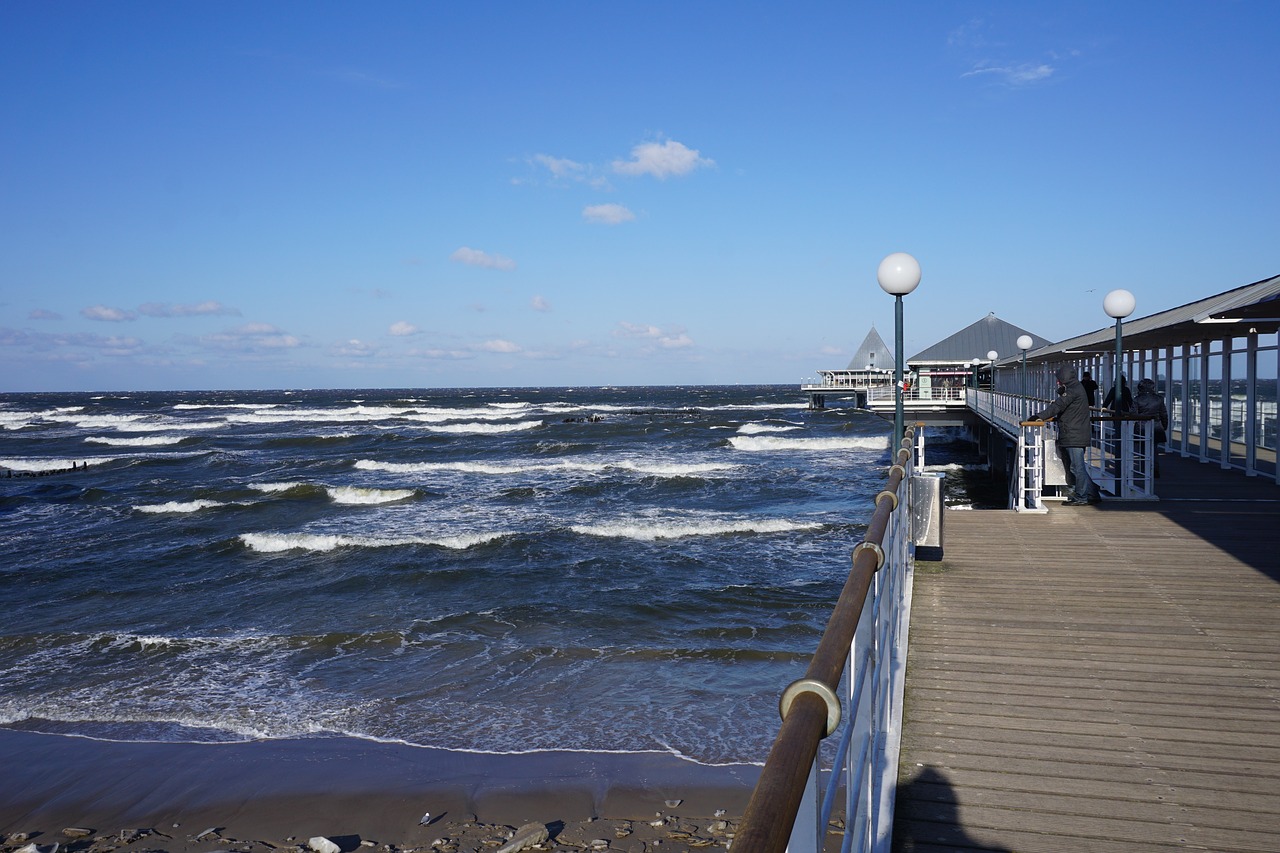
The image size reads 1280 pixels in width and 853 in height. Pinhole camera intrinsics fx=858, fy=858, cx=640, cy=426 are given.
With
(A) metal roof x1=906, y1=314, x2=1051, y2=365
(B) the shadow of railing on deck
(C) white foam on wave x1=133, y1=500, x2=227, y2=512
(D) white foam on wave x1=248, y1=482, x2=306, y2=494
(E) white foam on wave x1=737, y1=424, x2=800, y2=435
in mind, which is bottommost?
(C) white foam on wave x1=133, y1=500, x2=227, y2=512

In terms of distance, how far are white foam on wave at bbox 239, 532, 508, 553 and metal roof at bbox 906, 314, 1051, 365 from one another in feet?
153

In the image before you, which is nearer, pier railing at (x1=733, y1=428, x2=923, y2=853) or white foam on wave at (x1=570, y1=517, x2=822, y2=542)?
pier railing at (x1=733, y1=428, x2=923, y2=853)

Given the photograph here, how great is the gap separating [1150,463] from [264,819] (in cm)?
965

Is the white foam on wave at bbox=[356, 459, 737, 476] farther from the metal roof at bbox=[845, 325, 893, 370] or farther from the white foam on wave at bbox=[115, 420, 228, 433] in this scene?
the metal roof at bbox=[845, 325, 893, 370]

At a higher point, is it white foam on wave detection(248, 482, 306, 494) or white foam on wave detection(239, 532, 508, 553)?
white foam on wave detection(248, 482, 306, 494)

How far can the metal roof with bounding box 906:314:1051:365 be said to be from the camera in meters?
59.2

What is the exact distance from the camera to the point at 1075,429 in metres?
9.41

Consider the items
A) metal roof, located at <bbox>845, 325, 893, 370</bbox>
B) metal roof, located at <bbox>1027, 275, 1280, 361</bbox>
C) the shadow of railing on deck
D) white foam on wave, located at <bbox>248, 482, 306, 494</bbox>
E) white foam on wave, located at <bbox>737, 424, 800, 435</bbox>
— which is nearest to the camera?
the shadow of railing on deck

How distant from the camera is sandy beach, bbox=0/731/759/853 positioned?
6418mm

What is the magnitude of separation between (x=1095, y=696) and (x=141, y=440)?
187ft

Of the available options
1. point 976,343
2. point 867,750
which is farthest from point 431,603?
point 976,343

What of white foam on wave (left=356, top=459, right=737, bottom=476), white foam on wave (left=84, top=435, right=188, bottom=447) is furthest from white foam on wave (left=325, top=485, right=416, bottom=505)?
white foam on wave (left=84, top=435, right=188, bottom=447)

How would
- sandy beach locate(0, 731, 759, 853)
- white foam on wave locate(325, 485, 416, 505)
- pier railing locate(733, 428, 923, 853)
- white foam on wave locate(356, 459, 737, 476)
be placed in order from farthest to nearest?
white foam on wave locate(356, 459, 737, 476) < white foam on wave locate(325, 485, 416, 505) < sandy beach locate(0, 731, 759, 853) < pier railing locate(733, 428, 923, 853)

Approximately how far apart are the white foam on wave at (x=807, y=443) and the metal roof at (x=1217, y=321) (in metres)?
20.8
